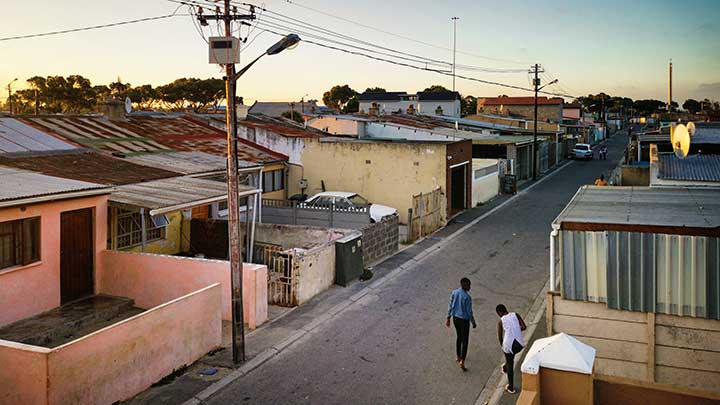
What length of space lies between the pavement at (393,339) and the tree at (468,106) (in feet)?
305

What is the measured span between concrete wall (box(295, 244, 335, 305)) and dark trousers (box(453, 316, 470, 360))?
467 cm

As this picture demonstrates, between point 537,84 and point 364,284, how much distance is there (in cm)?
3195

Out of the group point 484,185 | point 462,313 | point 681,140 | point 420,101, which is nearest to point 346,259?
point 462,313

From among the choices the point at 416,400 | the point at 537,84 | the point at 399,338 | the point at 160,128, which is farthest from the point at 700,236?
the point at 537,84

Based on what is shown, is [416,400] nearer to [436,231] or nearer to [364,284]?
[364,284]

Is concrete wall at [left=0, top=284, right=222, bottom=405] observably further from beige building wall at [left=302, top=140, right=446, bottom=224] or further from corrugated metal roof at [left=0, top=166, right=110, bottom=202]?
beige building wall at [left=302, top=140, right=446, bottom=224]

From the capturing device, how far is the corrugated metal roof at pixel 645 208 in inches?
354

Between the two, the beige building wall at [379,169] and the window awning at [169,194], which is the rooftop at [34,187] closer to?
the window awning at [169,194]

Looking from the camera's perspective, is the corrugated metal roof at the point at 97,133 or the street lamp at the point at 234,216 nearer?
the street lamp at the point at 234,216

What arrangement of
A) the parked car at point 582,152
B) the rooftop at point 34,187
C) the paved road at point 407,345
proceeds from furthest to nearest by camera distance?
the parked car at point 582,152 → the rooftop at point 34,187 → the paved road at point 407,345

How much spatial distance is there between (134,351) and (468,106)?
111875 mm

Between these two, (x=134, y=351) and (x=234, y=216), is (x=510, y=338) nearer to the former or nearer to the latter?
(x=234, y=216)

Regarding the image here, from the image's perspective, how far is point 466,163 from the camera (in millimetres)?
27703

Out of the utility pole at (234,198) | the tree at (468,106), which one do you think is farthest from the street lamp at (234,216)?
the tree at (468,106)
